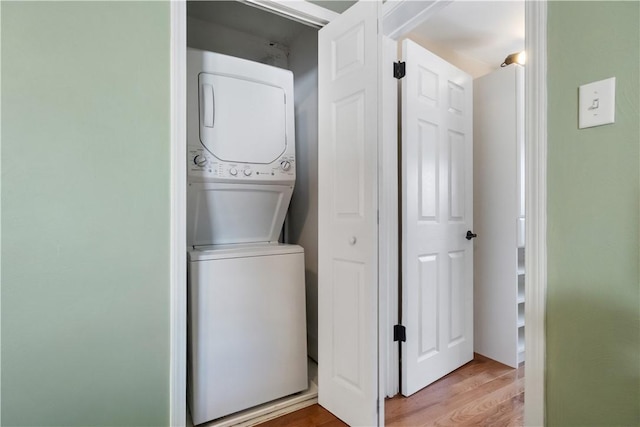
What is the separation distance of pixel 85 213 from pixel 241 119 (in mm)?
920

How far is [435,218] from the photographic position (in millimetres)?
1983

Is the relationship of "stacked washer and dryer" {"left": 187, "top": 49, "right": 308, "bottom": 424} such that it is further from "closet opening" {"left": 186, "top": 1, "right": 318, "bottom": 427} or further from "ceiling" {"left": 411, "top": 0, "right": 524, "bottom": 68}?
"ceiling" {"left": 411, "top": 0, "right": 524, "bottom": 68}

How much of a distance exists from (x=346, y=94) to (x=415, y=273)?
1.05 meters

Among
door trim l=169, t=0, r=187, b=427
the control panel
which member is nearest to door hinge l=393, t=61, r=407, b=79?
the control panel

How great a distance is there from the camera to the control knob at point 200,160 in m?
1.68

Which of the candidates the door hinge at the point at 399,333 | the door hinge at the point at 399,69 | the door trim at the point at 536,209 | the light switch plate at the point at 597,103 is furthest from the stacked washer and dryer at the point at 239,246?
the light switch plate at the point at 597,103

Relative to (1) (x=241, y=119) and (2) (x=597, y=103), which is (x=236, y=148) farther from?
(2) (x=597, y=103)

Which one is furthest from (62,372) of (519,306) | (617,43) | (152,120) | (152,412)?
(519,306)

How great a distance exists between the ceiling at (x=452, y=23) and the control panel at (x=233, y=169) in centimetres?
92

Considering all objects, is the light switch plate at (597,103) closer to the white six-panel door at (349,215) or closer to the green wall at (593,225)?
the green wall at (593,225)

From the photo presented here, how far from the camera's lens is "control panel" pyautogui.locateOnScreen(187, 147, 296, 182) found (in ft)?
5.52

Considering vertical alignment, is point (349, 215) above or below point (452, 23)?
below

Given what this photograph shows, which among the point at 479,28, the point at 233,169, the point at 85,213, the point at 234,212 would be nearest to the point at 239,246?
the point at 234,212

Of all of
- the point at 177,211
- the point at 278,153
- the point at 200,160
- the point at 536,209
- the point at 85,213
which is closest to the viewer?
the point at 536,209
